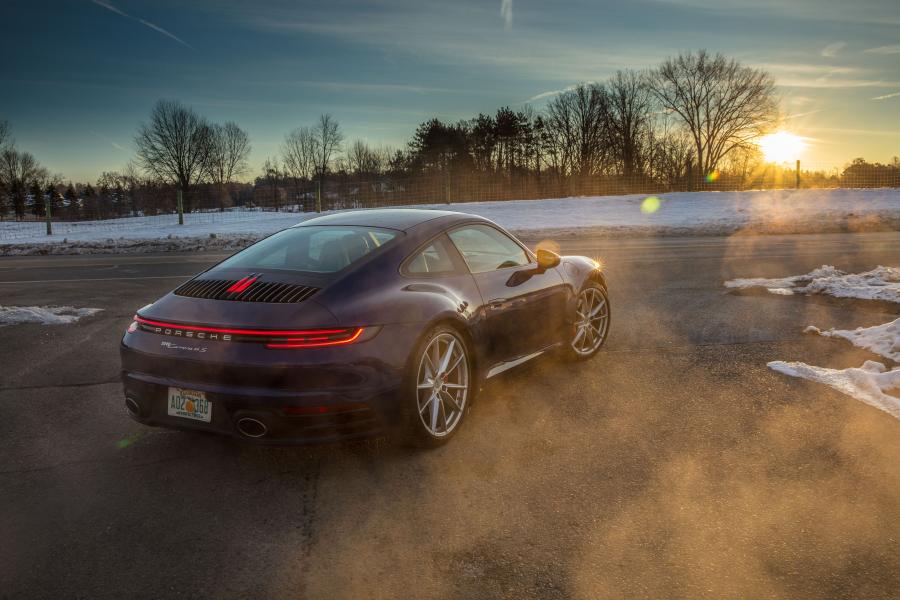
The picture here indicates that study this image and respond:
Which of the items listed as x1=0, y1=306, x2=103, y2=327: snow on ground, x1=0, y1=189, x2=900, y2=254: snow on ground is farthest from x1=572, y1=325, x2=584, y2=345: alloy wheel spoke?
x1=0, y1=189, x2=900, y2=254: snow on ground

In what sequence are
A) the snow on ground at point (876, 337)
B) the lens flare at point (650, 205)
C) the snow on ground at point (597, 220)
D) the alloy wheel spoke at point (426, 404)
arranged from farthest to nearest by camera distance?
the lens flare at point (650, 205) < the snow on ground at point (597, 220) < the snow on ground at point (876, 337) < the alloy wheel spoke at point (426, 404)

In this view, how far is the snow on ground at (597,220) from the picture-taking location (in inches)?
868

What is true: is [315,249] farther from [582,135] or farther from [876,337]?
[582,135]

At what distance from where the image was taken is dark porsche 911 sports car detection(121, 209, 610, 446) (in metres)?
3.30

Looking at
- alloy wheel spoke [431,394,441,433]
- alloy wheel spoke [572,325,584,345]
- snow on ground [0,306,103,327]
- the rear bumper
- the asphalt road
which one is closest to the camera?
the asphalt road

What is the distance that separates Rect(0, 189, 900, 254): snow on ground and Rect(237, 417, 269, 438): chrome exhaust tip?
58.2 feet

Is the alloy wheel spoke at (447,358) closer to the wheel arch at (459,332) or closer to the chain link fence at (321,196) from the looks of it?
the wheel arch at (459,332)

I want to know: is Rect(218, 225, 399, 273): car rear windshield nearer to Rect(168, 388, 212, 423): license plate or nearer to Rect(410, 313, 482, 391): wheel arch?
Rect(410, 313, 482, 391): wheel arch

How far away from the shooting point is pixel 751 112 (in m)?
65.6

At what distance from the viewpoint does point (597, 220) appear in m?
26.6

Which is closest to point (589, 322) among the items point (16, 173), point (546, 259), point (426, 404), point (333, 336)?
point (546, 259)

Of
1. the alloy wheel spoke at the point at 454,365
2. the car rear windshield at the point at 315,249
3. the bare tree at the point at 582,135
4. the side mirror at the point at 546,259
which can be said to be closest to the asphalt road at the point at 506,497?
the alloy wheel spoke at the point at 454,365

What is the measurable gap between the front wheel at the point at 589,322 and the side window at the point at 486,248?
83 cm

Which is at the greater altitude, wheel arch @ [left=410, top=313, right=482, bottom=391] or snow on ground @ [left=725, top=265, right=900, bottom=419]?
wheel arch @ [left=410, top=313, right=482, bottom=391]
